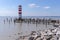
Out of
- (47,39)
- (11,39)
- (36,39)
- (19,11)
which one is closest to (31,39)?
(36,39)

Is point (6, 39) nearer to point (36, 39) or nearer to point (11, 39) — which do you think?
point (11, 39)

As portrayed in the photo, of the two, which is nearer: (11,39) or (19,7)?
(11,39)

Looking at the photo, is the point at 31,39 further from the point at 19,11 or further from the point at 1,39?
the point at 19,11

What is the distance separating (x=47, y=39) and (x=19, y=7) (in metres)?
28.8

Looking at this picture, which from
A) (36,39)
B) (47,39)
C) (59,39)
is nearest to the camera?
(59,39)

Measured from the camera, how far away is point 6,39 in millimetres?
12180

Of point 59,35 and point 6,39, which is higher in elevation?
point 59,35

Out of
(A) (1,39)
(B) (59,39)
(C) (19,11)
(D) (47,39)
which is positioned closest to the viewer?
(B) (59,39)

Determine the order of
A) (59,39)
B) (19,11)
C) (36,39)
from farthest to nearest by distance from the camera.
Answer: (19,11) → (36,39) → (59,39)

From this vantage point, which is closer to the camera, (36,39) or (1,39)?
(36,39)

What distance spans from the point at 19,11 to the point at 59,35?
31.9 m

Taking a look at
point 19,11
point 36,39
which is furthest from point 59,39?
point 19,11

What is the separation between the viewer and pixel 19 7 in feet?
120

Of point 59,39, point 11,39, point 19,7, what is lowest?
point 11,39
